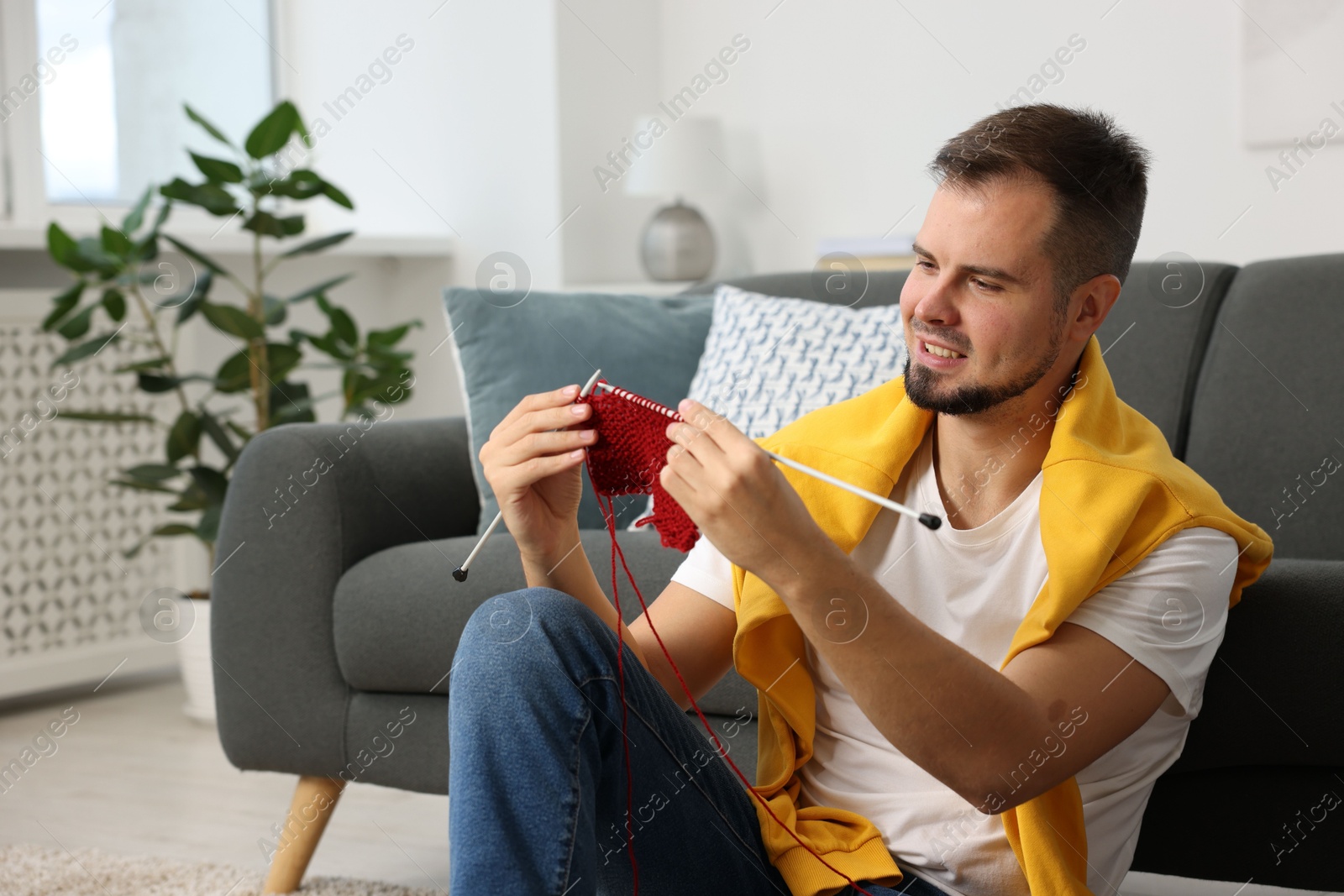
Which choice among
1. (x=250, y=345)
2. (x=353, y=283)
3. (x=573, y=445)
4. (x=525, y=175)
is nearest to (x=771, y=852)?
(x=573, y=445)

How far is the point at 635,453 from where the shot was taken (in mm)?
1110

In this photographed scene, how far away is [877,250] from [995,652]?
5.77ft

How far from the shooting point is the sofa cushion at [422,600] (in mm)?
1663

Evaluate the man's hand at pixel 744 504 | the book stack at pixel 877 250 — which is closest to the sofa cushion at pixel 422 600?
the man's hand at pixel 744 504

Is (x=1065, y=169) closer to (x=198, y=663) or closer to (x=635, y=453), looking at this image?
(x=635, y=453)

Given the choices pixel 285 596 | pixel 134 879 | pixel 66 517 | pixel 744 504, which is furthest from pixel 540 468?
pixel 66 517

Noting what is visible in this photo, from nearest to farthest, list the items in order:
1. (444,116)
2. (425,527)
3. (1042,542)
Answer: (1042,542)
(425,527)
(444,116)

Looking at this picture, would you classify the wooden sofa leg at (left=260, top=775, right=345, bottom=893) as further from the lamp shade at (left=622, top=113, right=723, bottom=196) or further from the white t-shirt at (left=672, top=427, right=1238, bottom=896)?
the lamp shade at (left=622, top=113, right=723, bottom=196)

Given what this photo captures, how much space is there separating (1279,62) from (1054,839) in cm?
216

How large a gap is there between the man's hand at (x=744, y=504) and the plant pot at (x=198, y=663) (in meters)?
2.02

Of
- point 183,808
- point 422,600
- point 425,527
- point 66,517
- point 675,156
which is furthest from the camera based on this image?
point 675,156

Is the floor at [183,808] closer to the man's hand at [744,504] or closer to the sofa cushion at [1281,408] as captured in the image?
the sofa cushion at [1281,408]

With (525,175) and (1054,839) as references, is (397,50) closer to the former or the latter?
(525,175)

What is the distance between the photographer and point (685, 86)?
357 cm
